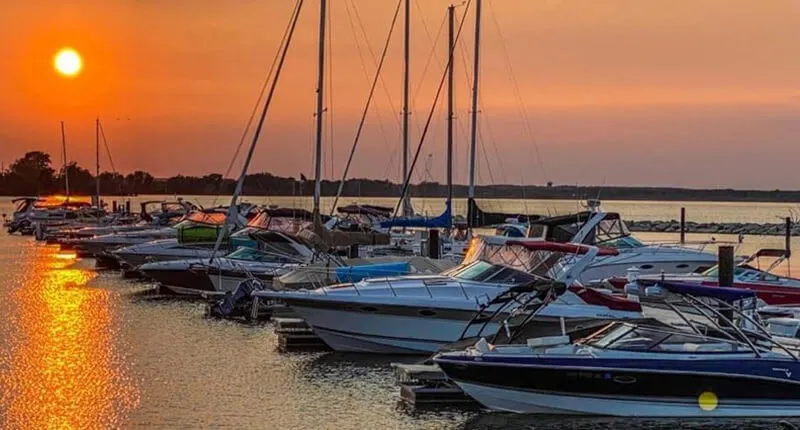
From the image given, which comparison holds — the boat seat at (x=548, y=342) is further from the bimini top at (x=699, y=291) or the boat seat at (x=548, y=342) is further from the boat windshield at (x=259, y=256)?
the boat windshield at (x=259, y=256)

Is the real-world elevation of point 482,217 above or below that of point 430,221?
above

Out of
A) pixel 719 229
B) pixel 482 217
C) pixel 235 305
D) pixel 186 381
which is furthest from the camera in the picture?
pixel 719 229

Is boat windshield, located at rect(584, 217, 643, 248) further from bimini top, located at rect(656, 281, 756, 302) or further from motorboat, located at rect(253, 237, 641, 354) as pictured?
bimini top, located at rect(656, 281, 756, 302)

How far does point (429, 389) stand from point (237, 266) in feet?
54.1

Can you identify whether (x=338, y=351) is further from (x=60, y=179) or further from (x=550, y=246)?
(x=60, y=179)

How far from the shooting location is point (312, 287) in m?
28.2

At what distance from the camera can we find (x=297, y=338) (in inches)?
998

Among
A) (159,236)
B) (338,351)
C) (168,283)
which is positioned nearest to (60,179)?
(159,236)

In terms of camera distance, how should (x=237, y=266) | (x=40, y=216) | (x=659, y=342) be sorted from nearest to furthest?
1. (x=659, y=342)
2. (x=237, y=266)
3. (x=40, y=216)

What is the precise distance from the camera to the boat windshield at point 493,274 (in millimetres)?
22609

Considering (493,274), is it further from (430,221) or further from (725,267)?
(430,221)

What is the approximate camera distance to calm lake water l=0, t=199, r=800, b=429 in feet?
59.9

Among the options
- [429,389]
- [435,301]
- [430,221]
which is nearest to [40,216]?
[430,221]

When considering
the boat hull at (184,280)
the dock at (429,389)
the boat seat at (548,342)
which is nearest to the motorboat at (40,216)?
the boat hull at (184,280)
